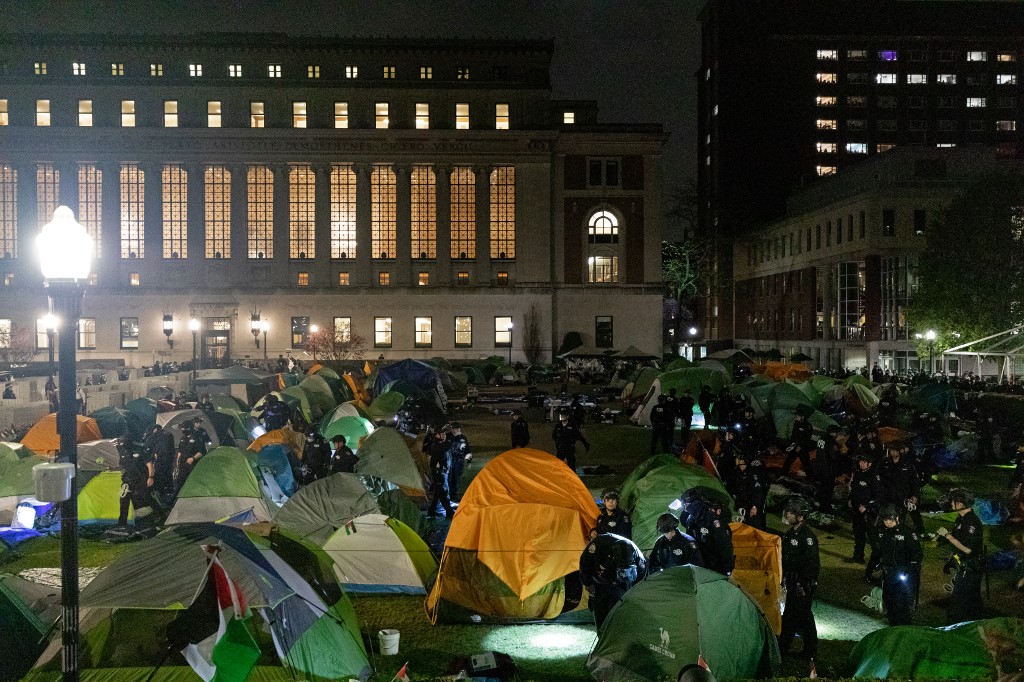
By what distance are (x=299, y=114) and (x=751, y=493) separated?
5884 cm

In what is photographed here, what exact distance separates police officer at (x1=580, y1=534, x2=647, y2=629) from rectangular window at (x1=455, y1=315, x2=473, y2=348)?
56.0 m

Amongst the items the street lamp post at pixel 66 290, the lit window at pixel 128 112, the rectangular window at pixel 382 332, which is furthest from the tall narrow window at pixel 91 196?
the street lamp post at pixel 66 290

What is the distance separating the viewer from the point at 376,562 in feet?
35.3

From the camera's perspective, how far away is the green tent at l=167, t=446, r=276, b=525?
12883mm

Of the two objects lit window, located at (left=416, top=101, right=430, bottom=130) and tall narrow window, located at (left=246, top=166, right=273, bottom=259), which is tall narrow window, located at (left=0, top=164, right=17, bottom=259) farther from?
lit window, located at (left=416, top=101, right=430, bottom=130)

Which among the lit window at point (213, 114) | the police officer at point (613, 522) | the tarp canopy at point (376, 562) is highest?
the lit window at point (213, 114)

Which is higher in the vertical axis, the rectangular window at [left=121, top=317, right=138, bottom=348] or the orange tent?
the rectangular window at [left=121, top=317, right=138, bottom=348]

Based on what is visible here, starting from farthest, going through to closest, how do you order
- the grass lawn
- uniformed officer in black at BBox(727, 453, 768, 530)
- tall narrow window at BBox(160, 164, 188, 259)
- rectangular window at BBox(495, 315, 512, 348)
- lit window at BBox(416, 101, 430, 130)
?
rectangular window at BBox(495, 315, 512, 348)
lit window at BBox(416, 101, 430, 130)
tall narrow window at BBox(160, 164, 188, 259)
uniformed officer in black at BBox(727, 453, 768, 530)
the grass lawn

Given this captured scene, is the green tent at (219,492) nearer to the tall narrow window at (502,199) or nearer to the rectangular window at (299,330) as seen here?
the rectangular window at (299,330)

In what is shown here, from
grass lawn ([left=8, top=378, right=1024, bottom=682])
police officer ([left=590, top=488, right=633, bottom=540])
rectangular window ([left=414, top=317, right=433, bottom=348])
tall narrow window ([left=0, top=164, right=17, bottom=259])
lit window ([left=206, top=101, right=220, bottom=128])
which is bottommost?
grass lawn ([left=8, top=378, right=1024, bottom=682])

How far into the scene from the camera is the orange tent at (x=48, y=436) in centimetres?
1895

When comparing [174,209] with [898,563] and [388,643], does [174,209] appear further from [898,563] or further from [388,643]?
[898,563]

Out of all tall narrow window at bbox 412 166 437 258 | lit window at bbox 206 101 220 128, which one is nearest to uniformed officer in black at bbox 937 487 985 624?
tall narrow window at bbox 412 166 437 258

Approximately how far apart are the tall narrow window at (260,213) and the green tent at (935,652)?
200 ft
